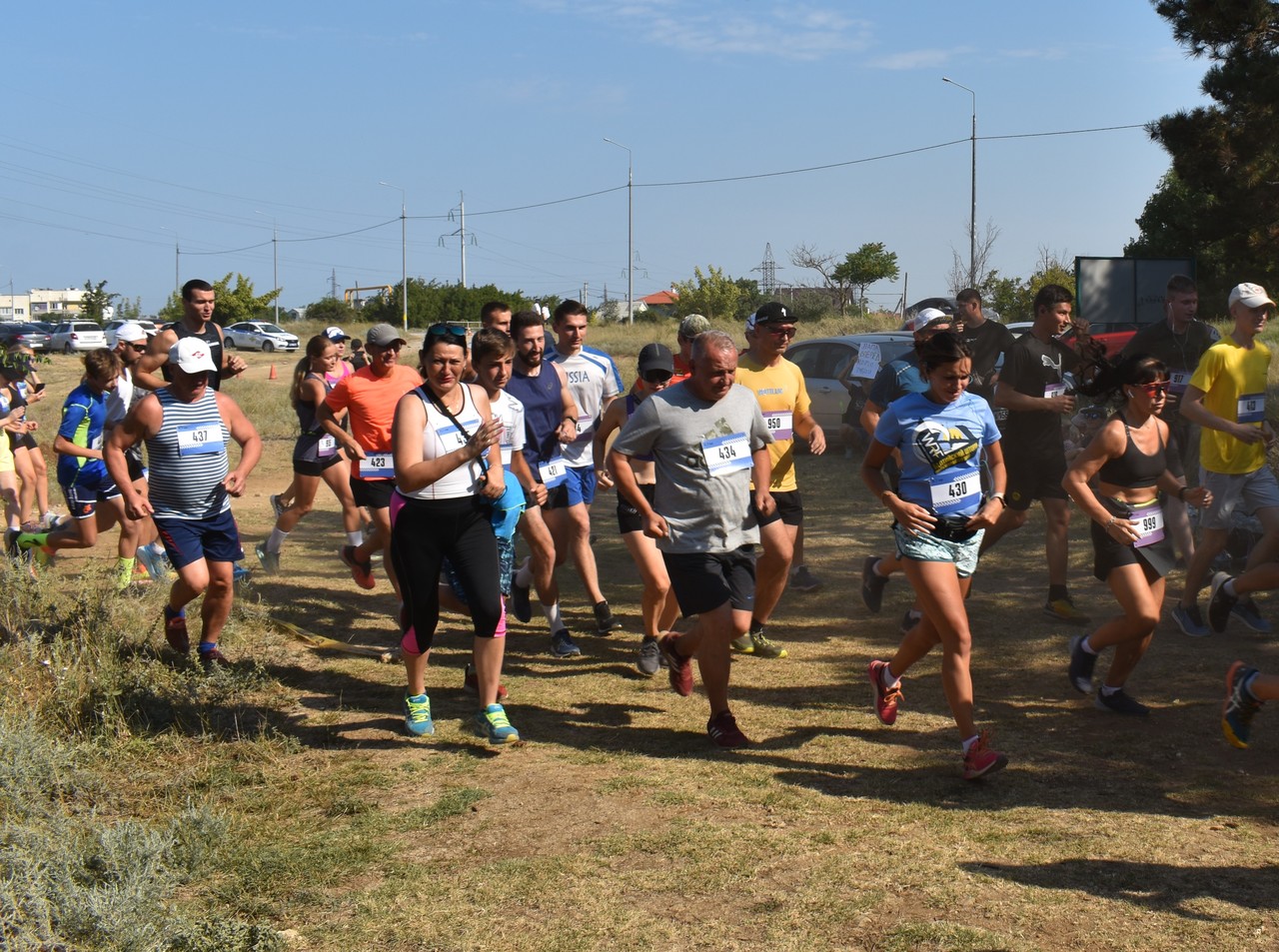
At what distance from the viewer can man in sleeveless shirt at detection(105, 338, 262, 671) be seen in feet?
21.3

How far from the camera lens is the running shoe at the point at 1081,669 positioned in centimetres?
627

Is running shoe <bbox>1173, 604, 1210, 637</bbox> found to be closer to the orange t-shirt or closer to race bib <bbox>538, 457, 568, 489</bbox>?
race bib <bbox>538, 457, 568, 489</bbox>

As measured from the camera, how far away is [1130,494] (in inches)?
227

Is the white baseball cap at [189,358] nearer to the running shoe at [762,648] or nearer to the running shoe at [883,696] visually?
the running shoe at [762,648]

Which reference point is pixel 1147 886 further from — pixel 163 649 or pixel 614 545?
pixel 614 545

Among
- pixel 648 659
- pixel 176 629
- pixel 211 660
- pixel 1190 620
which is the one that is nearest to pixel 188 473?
pixel 176 629

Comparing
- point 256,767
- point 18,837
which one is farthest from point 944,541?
point 18,837

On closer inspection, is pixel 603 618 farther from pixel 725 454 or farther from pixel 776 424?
pixel 725 454

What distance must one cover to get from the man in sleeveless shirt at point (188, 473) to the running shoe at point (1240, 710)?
4.71 m

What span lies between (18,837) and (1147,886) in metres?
3.70

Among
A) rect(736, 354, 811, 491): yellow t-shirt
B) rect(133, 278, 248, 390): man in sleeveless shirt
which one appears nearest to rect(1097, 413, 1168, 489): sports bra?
rect(736, 354, 811, 491): yellow t-shirt

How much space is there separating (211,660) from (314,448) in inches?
110

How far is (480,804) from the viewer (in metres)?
5.01

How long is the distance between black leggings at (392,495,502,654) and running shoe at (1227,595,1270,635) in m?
4.49
